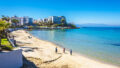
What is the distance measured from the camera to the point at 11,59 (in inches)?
299

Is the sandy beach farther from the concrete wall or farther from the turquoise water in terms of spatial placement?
the turquoise water

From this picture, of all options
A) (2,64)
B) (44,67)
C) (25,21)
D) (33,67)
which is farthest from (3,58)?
(25,21)

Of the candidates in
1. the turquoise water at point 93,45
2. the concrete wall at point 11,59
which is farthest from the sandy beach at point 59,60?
the turquoise water at point 93,45

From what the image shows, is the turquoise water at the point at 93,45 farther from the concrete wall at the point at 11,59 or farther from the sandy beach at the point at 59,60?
the concrete wall at the point at 11,59

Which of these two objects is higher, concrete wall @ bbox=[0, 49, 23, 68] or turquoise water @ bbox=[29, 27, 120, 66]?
concrete wall @ bbox=[0, 49, 23, 68]

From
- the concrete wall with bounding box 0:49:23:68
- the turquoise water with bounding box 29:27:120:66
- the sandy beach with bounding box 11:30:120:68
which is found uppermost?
the concrete wall with bounding box 0:49:23:68

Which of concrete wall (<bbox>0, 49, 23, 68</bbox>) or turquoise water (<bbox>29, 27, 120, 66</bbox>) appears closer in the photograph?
concrete wall (<bbox>0, 49, 23, 68</bbox>)

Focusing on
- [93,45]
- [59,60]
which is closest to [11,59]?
[59,60]

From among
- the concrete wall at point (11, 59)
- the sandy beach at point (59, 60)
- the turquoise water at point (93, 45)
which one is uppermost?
the concrete wall at point (11, 59)

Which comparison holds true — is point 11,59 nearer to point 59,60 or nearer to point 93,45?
point 59,60

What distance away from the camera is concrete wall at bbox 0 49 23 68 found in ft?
23.3

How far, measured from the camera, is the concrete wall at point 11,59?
710 cm

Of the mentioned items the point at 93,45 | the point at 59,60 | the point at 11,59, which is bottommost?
the point at 93,45

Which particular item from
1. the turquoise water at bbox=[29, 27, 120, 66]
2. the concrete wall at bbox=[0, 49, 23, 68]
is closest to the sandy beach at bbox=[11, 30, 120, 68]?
the concrete wall at bbox=[0, 49, 23, 68]
